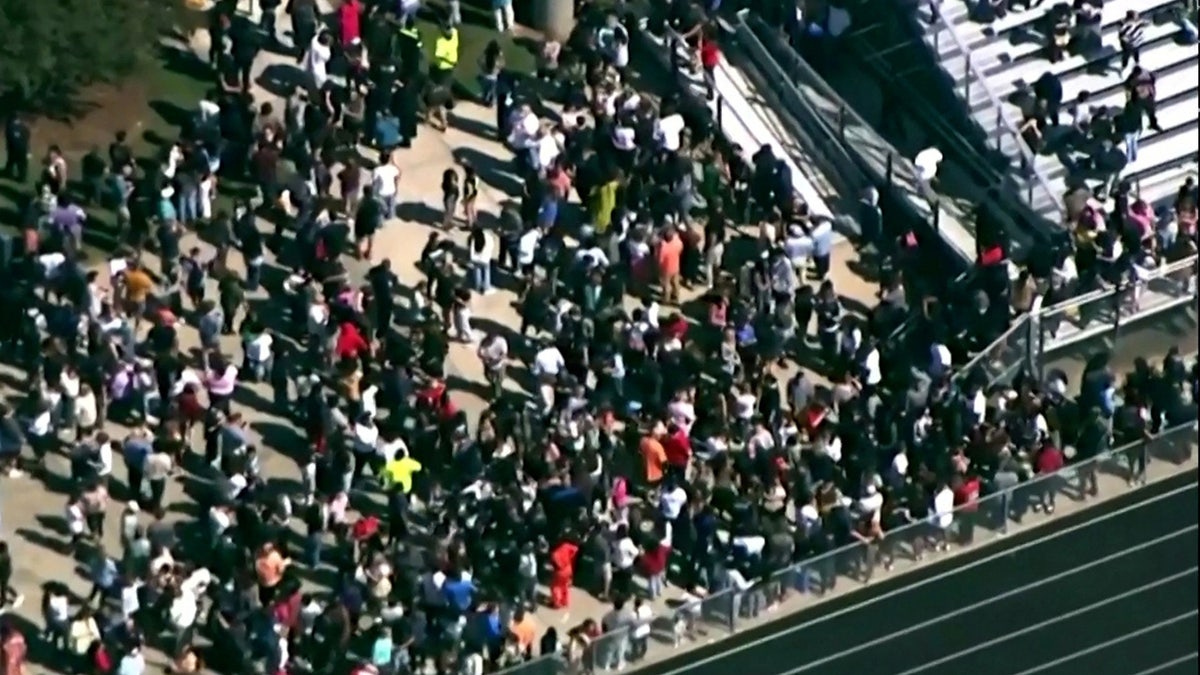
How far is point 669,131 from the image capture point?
175 feet

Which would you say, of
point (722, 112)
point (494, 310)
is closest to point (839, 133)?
point (722, 112)

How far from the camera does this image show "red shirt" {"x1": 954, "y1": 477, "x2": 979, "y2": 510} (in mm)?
47938

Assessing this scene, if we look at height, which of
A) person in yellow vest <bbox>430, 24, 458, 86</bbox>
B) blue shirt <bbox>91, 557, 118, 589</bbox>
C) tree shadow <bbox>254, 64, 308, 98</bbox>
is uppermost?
person in yellow vest <bbox>430, 24, 458, 86</bbox>

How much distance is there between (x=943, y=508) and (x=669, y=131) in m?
7.39

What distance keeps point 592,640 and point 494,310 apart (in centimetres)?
639

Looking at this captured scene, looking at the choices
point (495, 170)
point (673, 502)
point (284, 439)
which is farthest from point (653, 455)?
point (495, 170)

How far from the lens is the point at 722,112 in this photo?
55.0 metres

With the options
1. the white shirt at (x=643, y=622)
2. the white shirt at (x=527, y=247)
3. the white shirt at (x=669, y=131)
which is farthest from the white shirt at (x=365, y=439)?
the white shirt at (x=669, y=131)

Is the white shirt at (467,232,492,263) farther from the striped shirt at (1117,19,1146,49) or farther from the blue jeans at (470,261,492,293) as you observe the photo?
the striped shirt at (1117,19,1146,49)

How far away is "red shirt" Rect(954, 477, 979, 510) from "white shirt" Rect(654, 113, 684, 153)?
6831mm

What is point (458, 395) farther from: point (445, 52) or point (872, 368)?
point (445, 52)

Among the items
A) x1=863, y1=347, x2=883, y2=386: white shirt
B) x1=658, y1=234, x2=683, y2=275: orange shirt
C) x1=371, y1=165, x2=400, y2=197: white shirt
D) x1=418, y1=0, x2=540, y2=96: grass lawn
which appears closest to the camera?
x1=863, y1=347, x2=883, y2=386: white shirt

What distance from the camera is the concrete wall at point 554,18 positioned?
55.8 meters

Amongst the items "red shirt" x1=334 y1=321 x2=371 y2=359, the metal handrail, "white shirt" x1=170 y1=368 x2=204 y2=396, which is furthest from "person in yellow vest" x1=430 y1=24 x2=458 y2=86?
"white shirt" x1=170 y1=368 x2=204 y2=396
